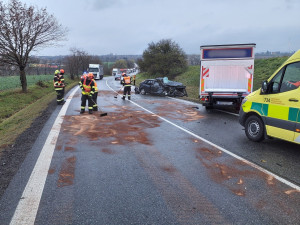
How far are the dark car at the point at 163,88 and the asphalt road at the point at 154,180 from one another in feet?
39.4

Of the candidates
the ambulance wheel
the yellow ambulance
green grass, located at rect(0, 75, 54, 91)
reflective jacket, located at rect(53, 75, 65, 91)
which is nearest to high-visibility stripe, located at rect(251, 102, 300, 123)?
the yellow ambulance

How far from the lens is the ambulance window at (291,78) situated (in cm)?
565

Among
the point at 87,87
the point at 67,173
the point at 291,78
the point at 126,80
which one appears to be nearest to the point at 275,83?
the point at 291,78

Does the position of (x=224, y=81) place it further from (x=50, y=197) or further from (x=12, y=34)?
(x=12, y=34)

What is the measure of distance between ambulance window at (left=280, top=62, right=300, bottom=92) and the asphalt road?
146 centimetres

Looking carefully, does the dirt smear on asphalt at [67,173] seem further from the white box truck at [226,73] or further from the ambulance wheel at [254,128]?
the white box truck at [226,73]

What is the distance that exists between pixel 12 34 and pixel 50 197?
18.5 meters

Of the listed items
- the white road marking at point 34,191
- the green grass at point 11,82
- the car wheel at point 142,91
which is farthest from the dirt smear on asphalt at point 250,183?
the green grass at point 11,82

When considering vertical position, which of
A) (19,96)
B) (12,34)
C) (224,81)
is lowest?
(19,96)

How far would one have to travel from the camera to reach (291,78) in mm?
5840

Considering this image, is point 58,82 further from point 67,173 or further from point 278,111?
point 278,111

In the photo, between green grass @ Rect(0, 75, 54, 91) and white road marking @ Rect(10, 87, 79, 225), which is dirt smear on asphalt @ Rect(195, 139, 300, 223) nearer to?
white road marking @ Rect(10, 87, 79, 225)

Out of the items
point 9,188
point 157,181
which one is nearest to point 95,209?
point 157,181

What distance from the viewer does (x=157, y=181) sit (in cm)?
431
